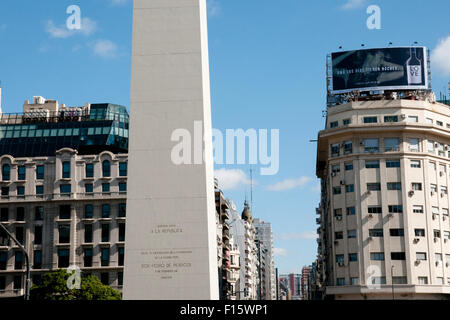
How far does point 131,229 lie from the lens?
27.8 m

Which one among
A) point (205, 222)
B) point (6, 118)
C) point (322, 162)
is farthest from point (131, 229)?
point (6, 118)

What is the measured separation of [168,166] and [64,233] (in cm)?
5332

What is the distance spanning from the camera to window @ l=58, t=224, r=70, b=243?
256 ft

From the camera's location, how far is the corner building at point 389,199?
224 feet

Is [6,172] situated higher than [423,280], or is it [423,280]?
[6,172]

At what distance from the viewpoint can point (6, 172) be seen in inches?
3189

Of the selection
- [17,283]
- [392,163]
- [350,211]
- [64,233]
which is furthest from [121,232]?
[392,163]

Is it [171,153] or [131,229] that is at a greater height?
[171,153]

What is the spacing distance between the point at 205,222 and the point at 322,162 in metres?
62.2

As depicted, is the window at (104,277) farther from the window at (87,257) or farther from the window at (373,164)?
the window at (373,164)

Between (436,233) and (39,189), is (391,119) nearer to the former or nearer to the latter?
(436,233)

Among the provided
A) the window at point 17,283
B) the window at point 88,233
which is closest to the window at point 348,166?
Result: the window at point 88,233
